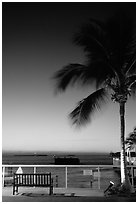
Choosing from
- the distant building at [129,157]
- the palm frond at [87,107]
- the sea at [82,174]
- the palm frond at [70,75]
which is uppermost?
the palm frond at [70,75]

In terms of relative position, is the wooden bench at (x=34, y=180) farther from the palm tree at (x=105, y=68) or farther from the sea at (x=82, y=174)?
the sea at (x=82, y=174)

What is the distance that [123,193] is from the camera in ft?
16.7

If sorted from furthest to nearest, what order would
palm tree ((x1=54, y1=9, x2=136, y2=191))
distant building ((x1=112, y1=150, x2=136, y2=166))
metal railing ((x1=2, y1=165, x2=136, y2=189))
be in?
1. distant building ((x1=112, y1=150, x2=136, y2=166))
2. metal railing ((x1=2, y1=165, x2=136, y2=189))
3. palm tree ((x1=54, y1=9, x2=136, y2=191))

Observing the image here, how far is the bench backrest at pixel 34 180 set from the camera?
5176mm

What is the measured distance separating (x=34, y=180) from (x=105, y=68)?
88.0 inches

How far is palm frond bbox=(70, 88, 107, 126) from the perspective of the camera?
5.43 meters

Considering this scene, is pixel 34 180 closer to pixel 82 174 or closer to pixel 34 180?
pixel 34 180

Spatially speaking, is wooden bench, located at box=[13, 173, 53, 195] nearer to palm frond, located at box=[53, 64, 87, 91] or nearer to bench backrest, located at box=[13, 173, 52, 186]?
bench backrest, located at box=[13, 173, 52, 186]

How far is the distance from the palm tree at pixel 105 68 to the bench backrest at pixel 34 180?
3.51 ft

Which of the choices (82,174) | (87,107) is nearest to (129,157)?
(87,107)

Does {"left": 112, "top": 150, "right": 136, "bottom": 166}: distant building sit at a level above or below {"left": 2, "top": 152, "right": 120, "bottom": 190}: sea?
above

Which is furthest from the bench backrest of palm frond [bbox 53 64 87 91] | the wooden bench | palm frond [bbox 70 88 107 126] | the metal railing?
palm frond [bbox 53 64 87 91]

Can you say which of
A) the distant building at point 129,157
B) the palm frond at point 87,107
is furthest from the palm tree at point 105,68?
the distant building at point 129,157

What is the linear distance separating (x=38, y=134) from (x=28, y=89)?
6.16 feet
